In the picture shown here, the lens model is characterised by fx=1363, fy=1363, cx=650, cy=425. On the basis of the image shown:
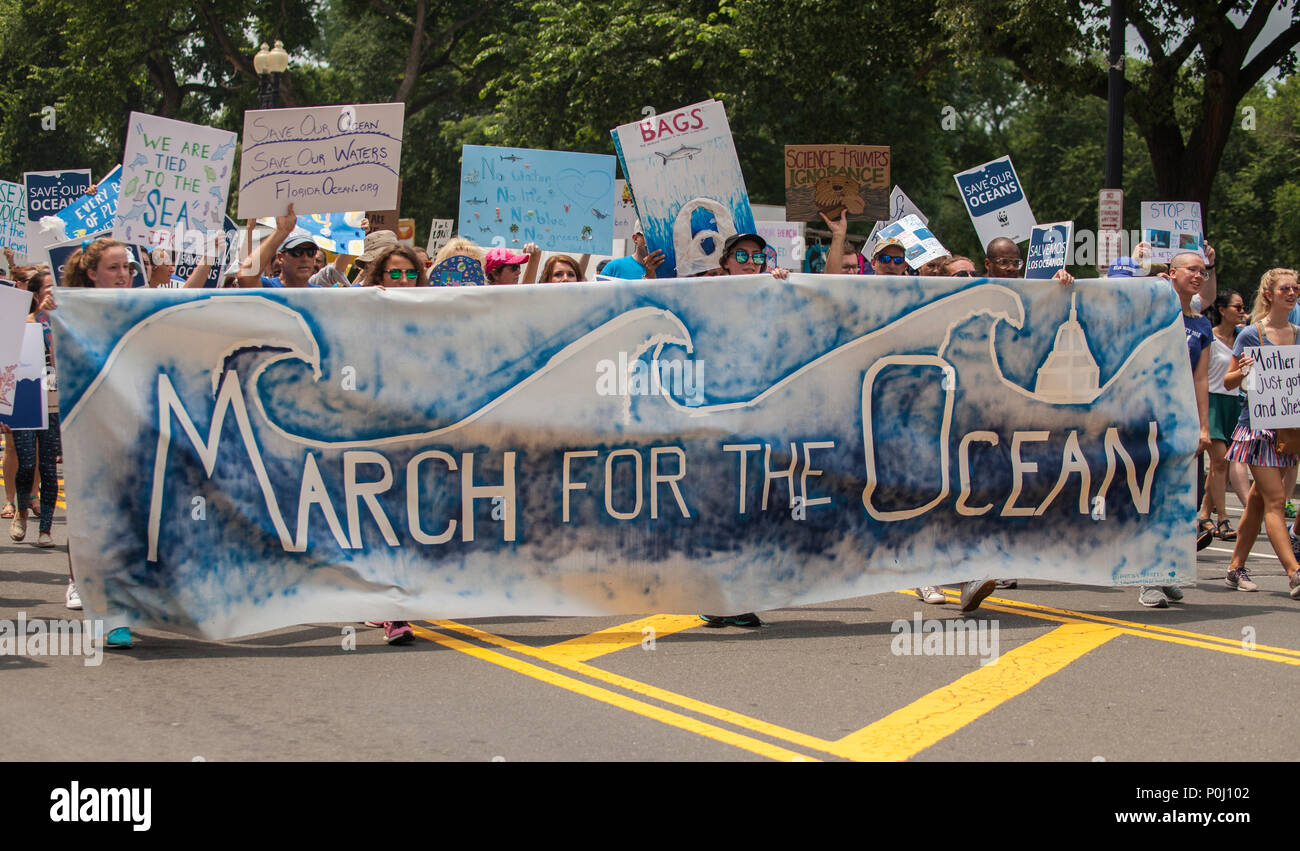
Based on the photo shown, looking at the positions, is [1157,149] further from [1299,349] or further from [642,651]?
[642,651]

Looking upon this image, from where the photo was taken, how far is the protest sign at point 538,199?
1135 centimetres

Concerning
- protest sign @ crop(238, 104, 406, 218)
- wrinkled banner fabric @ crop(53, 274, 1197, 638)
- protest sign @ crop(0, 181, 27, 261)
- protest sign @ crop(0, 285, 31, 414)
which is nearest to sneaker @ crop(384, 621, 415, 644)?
wrinkled banner fabric @ crop(53, 274, 1197, 638)

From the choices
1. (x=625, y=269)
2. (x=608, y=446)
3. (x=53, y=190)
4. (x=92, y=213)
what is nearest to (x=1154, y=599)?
(x=608, y=446)

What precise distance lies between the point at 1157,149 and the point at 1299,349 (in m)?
13.2

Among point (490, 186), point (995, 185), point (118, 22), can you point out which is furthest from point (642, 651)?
point (118, 22)

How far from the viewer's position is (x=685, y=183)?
805 cm

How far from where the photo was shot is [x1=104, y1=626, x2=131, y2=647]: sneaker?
6.25 meters

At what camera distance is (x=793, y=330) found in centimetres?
692

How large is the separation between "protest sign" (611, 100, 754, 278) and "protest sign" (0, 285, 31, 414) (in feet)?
10.9

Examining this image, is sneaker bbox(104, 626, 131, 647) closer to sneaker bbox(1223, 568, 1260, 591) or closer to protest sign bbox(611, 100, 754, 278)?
protest sign bbox(611, 100, 754, 278)

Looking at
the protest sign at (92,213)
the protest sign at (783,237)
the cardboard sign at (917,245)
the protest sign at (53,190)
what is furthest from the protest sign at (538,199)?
the protest sign at (53,190)

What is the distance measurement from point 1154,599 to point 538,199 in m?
6.08

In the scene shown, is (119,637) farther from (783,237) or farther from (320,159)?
(783,237)

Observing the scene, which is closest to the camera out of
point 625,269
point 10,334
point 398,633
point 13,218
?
point 398,633
